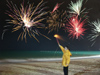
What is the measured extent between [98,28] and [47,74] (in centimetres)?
1555

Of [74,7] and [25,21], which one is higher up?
[74,7]

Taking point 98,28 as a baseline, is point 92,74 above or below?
below

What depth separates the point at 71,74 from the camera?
8.10 metres

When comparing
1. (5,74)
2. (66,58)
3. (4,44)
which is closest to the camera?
(66,58)

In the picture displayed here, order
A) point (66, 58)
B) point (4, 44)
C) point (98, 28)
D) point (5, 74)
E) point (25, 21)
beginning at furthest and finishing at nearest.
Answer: point (4, 44) → point (98, 28) → point (25, 21) → point (5, 74) → point (66, 58)

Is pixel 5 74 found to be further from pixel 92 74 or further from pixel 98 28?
pixel 98 28

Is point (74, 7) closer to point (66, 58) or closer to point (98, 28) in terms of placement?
point (98, 28)

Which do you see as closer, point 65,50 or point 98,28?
point 65,50

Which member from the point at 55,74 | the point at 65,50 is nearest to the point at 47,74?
the point at 55,74

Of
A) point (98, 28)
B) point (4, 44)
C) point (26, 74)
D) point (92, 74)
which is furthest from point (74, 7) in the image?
point (4, 44)

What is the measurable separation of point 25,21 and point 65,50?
1193cm

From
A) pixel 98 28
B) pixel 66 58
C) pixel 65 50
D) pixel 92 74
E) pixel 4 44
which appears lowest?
pixel 92 74

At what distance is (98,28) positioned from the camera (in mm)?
20547

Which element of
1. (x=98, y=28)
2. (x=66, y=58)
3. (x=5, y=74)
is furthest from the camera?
(x=98, y=28)
